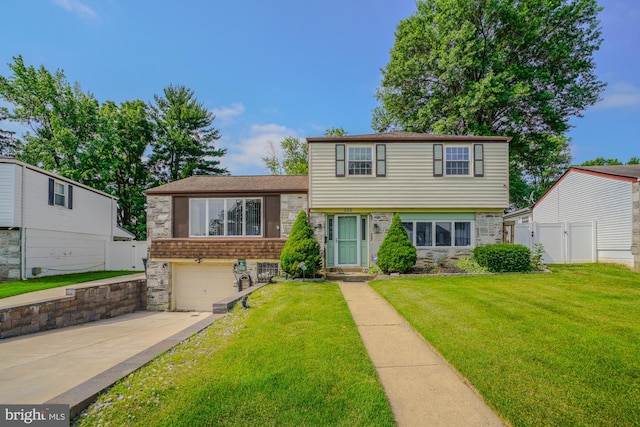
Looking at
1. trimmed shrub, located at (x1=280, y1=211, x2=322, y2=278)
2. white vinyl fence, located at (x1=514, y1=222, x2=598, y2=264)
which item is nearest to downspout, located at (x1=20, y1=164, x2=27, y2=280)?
trimmed shrub, located at (x1=280, y1=211, x2=322, y2=278)

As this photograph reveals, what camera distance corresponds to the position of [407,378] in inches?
137

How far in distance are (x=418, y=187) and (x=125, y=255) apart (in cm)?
1662

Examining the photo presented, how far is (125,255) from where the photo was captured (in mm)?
18062

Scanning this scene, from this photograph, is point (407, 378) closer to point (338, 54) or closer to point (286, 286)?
point (286, 286)

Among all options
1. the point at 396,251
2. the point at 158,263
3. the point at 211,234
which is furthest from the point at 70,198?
the point at 396,251

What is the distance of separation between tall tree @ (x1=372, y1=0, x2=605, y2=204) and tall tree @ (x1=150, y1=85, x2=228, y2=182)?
616 inches

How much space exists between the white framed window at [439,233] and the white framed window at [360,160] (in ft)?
8.08

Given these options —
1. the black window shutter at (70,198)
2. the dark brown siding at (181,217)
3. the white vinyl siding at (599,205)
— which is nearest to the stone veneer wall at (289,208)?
the dark brown siding at (181,217)

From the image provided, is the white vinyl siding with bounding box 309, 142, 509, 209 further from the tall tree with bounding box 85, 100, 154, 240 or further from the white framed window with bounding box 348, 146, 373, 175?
the tall tree with bounding box 85, 100, 154, 240

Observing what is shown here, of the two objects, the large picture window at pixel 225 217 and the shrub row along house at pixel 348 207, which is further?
the large picture window at pixel 225 217

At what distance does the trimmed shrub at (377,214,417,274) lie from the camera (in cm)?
1041

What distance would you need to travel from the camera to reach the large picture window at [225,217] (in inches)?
469

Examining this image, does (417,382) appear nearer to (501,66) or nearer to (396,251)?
(396,251)

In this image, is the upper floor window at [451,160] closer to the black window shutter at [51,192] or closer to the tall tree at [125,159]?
the black window shutter at [51,192]
